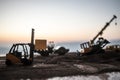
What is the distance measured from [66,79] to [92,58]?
18240mm

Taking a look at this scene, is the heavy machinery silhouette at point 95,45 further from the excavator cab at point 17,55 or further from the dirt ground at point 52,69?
the excavator cab at point 17,55

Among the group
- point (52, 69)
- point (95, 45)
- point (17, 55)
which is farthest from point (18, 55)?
point (95, 45)

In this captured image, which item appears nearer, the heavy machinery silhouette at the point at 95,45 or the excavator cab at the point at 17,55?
the excavator cab at the point at 17,55

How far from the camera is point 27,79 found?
43.8ft

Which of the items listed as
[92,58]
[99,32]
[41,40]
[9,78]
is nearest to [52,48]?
[41,40]

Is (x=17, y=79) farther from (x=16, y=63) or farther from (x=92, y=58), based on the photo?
(x=92, y=58)

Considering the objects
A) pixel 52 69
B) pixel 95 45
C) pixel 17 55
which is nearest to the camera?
pixel 52 69

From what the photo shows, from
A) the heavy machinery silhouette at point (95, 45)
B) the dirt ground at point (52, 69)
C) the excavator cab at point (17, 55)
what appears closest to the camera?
the dirt ground at point (52, 69)

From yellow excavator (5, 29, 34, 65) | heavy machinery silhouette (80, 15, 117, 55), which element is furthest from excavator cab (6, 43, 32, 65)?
heavy machinery silhouette (80, 15, 117, 55)

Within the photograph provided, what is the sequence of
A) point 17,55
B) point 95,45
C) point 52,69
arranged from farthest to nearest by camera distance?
point 95,45 < point 17,55 < point 52,69

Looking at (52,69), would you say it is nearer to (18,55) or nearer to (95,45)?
(18,55)

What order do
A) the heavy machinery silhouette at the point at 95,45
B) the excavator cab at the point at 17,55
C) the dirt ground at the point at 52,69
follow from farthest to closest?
the heavy machinery silhouette at the point at 95,45, the excavator cab at the point at 17,55, the dirt ground at the point at 52,69

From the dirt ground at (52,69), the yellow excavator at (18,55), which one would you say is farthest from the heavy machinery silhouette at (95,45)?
the yellow excavator at (18,55)

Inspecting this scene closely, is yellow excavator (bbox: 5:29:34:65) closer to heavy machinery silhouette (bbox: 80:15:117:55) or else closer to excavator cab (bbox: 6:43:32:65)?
excavator cab (bbox: 6:43:32:65)
